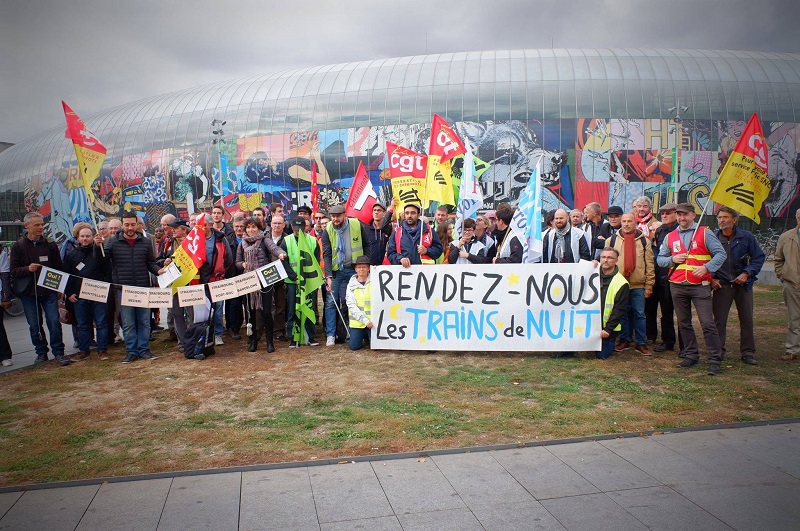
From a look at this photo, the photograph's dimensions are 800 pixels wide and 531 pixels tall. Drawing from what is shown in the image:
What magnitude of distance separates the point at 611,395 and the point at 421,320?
2.91 metres

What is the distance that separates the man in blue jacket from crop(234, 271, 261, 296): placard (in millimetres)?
6204

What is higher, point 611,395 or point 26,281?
point 26,281

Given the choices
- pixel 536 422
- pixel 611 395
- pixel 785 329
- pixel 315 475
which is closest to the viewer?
pixel 315 475

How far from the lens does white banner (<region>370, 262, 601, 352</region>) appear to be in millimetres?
7863

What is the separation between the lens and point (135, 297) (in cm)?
830

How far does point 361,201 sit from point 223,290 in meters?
2.75

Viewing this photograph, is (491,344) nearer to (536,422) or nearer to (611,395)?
(611,395)

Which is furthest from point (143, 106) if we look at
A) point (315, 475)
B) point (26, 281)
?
point (315, 475)

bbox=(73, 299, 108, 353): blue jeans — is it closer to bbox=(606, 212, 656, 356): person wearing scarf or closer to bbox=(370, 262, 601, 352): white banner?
bbox=(370, 262, 601, 352): white banner

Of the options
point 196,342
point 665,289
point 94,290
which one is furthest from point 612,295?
point 94,290

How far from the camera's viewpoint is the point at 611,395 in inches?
241

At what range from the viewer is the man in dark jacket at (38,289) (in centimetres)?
813

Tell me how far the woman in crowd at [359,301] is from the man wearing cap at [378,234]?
579mm

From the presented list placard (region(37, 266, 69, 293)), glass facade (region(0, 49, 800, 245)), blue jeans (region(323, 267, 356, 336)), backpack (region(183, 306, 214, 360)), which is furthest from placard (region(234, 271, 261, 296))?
glass facade (region(0, 49, 800, 245))
